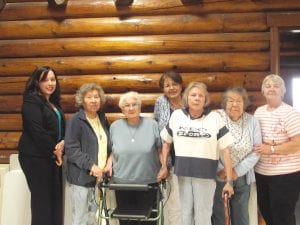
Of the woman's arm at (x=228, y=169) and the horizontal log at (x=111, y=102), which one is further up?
the horizontal log at (x=111, y=102)

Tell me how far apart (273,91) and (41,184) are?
7.88 ft

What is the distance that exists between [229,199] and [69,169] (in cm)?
160

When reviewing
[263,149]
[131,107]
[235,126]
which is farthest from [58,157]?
[263,149]

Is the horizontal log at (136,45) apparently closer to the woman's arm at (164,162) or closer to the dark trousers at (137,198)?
the woman's arm at (164,162)

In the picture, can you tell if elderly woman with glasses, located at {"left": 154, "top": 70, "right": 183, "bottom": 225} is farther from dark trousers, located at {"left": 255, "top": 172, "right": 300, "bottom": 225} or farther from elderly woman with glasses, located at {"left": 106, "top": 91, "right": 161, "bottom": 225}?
dark trousers, located at {"left": 255, "top": 172, "right": 300, "bottom": 225}

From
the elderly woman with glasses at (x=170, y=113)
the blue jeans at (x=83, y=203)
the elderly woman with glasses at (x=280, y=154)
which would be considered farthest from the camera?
the elderly woman with glasses at (x=170, y=113)

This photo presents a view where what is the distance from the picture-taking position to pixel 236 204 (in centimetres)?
345

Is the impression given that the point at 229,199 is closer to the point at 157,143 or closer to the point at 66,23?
the point at 157,143

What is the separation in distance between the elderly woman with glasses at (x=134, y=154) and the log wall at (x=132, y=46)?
1121mm

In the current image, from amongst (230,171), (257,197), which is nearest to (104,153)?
(230,171)

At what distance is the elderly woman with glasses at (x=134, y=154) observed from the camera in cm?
336

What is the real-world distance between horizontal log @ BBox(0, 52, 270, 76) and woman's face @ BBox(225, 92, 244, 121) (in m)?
1.20

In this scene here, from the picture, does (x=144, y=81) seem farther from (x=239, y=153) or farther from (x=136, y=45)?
(x=239, y=153)

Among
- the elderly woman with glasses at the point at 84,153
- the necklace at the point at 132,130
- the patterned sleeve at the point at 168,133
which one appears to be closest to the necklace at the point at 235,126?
the patterned sleeve at the point at 168,133
